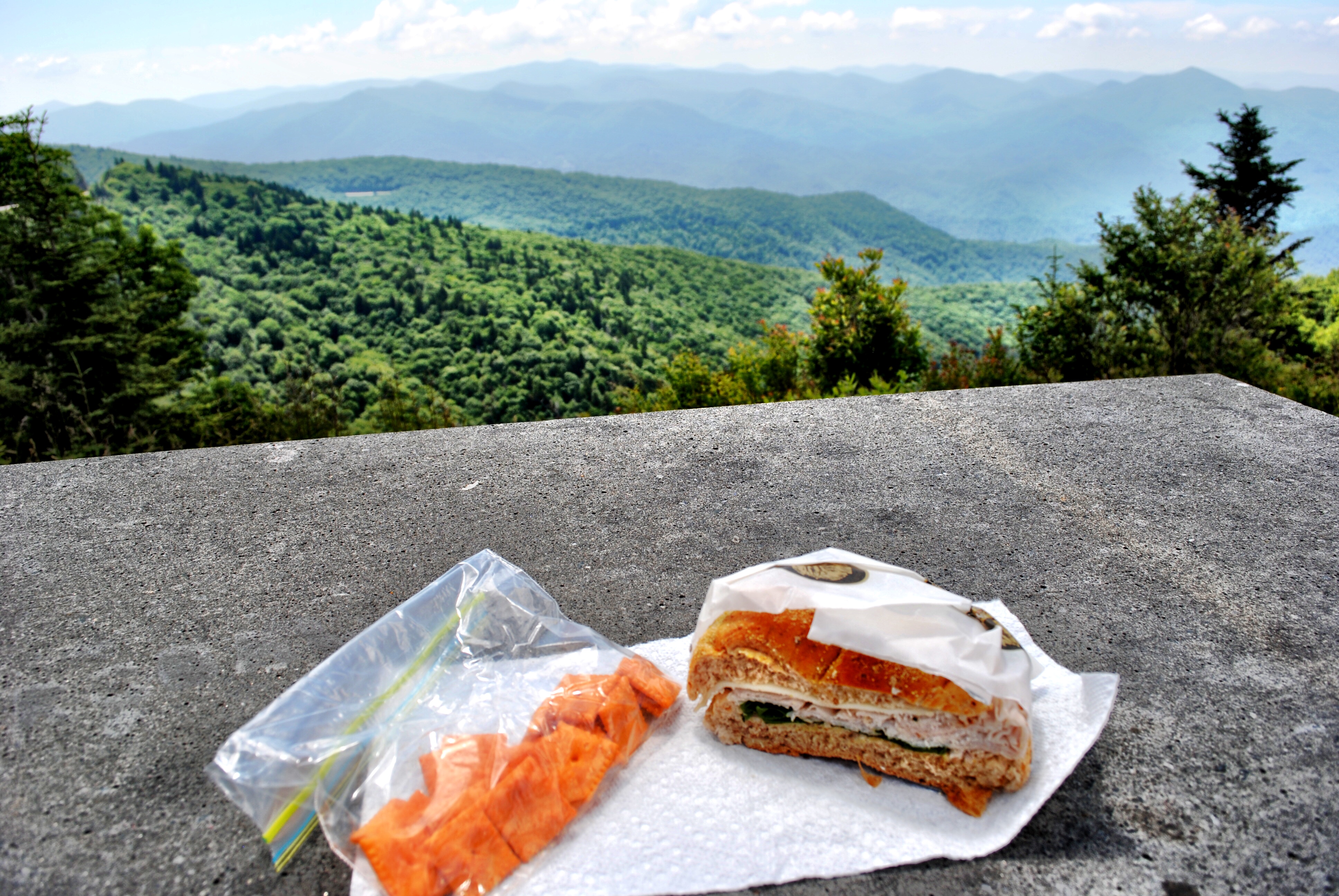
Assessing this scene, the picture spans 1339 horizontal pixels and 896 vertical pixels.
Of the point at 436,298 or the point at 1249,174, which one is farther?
the point at 436,298

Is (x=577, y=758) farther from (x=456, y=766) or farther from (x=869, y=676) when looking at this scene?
(x=869, y=676)

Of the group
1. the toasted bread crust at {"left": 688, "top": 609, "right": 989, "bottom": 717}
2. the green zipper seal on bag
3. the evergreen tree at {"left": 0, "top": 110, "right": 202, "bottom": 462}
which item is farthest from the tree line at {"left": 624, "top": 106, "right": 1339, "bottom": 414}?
the evergreen tree at {"left": 0, "top": 110, "right": 202, "bottom": 462}

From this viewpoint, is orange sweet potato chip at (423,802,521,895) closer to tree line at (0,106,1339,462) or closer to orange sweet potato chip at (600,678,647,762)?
orange sweet potato chip at (600,678,647,762)

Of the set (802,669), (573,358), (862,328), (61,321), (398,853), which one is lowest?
(573,358)

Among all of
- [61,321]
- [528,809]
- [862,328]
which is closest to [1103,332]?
[862,328]

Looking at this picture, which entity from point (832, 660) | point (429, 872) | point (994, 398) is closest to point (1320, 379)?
point (994, 398)
